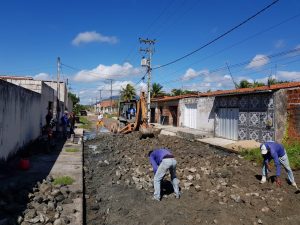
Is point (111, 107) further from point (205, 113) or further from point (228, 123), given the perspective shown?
point (228, 123)

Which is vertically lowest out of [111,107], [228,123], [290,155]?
[290,155]

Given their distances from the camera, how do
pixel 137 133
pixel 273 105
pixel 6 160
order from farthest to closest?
pixel 137 133, pixel 273 105, pixel 6 160

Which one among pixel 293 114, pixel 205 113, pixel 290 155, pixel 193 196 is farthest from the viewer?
pixel 205 113

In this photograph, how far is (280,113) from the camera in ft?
49.8

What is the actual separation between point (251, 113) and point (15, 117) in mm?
12197

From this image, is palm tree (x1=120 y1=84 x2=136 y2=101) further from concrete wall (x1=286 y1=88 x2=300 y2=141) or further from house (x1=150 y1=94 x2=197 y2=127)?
concrete wall (x1=286 y1=88 x2=300 y2=141)

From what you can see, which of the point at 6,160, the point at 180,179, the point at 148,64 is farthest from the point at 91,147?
the point at 148,64

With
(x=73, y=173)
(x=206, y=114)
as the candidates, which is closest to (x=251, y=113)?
(x=206, y=114)

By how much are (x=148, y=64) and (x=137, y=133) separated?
43.9 ft

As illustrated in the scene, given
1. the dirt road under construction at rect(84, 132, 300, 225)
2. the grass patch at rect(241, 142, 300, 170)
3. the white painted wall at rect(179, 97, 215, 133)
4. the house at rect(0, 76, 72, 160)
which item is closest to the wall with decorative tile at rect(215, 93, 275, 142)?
the grass patch at rect(241, 142, 300, 170)

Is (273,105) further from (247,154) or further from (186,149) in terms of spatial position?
(186,149)

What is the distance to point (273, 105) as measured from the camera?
15.6 m

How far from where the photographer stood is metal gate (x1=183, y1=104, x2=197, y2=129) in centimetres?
2706

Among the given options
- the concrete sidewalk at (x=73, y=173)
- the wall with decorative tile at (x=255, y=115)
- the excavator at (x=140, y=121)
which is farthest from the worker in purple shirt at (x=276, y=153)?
the excavator at (x=140, y=121)
